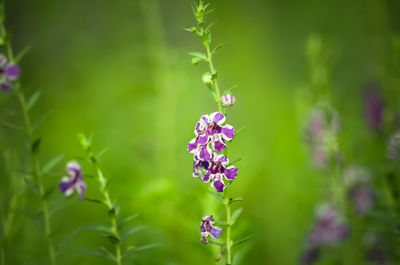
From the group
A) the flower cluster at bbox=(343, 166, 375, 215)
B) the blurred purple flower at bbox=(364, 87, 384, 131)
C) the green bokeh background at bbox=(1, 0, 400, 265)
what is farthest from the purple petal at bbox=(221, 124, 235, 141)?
the blurred purple flower at bbox=(364, 87, 384, 131)

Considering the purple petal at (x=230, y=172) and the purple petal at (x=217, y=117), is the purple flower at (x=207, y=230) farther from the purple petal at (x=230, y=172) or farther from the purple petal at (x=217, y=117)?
the purple petal at (x=217, y=117)

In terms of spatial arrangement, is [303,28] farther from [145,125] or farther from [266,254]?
[266,254]

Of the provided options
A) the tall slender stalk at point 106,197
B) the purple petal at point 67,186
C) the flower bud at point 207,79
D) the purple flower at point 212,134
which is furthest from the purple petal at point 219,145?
the purple petal at point 67,186

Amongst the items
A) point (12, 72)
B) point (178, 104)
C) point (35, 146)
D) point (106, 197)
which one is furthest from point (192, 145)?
point (178, 104)

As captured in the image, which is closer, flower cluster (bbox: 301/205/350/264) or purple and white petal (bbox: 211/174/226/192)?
purple and white petal (bbox: 211/174/226/192)

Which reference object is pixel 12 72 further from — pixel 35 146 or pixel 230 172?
pixel 230 172

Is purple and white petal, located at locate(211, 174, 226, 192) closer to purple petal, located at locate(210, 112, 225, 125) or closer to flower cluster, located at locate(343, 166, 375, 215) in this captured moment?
purple petal, located at locate(210, 112, 225, 125)
